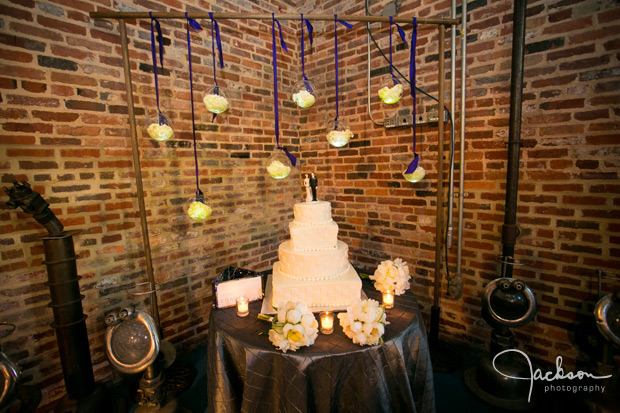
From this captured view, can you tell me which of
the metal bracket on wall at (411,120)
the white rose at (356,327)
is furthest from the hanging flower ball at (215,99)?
the white rose at (356,327)

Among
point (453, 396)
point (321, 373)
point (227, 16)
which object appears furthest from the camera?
point (453, 396)

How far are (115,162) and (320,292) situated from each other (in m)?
1.84

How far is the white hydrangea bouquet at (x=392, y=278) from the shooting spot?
2000 millimetres

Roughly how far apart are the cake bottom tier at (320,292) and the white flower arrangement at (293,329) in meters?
0.26

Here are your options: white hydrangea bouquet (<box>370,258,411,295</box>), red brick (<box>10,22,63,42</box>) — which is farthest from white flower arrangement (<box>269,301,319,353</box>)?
red brick (<box>10,22,63,42</box>)

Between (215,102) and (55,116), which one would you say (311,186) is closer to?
(215,102)

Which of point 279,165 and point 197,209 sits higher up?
point 279,165

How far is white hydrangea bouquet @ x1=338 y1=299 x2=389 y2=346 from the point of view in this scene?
146 centimetres

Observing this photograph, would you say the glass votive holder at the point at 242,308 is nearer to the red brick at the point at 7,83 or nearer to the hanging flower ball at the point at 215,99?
the hanging flower ball at the point at 215,99

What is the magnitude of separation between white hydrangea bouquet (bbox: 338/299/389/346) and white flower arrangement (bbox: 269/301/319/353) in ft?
0.62

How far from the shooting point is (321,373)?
141 centimetres

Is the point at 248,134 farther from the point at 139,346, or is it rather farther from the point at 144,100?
the point at 139,346

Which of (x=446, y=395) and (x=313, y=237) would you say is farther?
(x=446, y=395)

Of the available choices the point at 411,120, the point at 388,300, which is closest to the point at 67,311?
the point at 388,300
